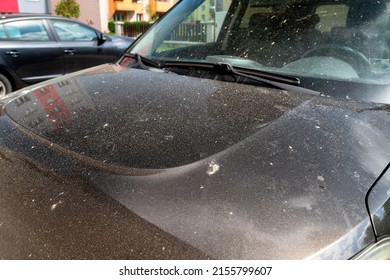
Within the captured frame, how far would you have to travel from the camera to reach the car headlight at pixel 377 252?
2.92 feet

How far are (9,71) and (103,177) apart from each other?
5113 millimetres

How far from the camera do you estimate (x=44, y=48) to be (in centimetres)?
560

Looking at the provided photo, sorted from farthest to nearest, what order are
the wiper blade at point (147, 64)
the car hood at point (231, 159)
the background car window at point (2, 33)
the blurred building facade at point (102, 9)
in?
the blurred building facade at point (102, 9), the background car window at point (2, 33), the wiper blade at point (147, 64), the car hood at point (231, 159)

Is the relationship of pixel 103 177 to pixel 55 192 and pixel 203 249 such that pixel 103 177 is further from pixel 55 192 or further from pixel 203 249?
pixel 203 249

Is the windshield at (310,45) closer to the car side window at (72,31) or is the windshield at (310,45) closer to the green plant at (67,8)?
the car side window at (72,31)

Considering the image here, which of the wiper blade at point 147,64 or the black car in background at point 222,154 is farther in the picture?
the wiper blade at point 147,64

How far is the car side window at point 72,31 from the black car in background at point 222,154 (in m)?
4.43

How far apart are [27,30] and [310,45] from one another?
515 centimetres

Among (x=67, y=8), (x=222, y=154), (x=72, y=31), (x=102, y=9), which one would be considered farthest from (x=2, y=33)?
(x=102, y=9)

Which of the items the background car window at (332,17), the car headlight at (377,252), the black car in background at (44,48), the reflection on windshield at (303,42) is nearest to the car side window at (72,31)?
the black car in background at (44,48)

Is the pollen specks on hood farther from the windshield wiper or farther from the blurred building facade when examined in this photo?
the blurred building facade

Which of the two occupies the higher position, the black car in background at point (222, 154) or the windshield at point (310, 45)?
the windshield at point (310, 45)

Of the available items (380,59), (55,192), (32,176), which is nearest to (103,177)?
(55,192)

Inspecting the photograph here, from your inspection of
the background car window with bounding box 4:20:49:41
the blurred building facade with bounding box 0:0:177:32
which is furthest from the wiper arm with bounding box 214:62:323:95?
the blurred building facade with bounding box 0:0:177:32
